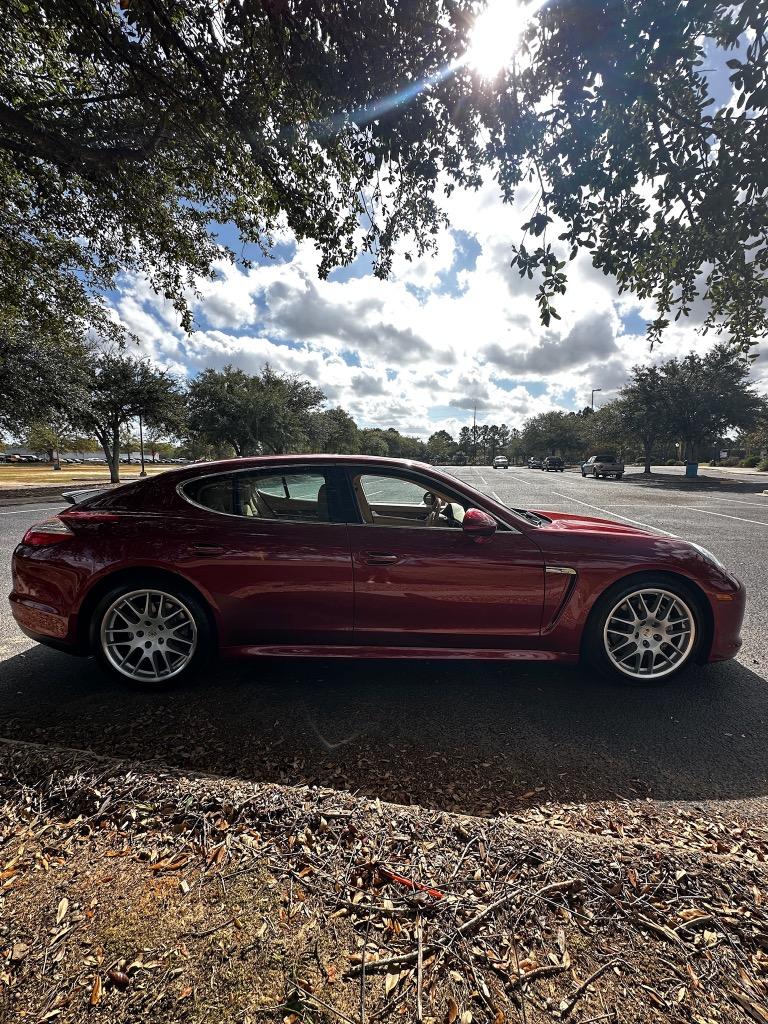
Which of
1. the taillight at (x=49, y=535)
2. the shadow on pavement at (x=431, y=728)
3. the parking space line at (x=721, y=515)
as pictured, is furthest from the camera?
the parking space line at (x=721, y=515)

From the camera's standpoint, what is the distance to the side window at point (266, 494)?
3.10m

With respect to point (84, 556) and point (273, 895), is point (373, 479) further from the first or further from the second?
point (273, 895)

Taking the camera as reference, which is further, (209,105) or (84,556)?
(209,105)

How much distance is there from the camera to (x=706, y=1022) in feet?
3.75

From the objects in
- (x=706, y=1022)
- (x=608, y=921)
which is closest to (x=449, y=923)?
(x=608, y=921)

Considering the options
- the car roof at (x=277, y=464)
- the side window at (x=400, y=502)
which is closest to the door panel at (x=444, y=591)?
the side window at (x=400, y=502)

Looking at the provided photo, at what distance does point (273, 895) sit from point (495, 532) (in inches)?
85.3

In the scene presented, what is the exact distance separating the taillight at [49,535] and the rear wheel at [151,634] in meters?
0.51

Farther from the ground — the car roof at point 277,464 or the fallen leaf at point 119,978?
the car roof at point 277,464

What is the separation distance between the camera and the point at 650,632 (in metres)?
3.03

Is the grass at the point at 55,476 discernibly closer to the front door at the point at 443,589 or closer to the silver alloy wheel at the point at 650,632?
the front door at the point at 443,589

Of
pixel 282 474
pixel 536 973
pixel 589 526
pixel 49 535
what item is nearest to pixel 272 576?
pixel 282 474

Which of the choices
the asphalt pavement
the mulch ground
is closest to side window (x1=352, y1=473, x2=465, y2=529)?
the asphalt pavement

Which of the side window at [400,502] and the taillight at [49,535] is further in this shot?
the side window at [400,502]
